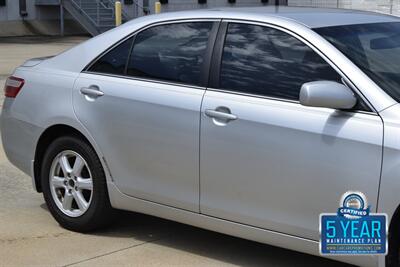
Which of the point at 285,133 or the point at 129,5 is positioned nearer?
the point at 285,133

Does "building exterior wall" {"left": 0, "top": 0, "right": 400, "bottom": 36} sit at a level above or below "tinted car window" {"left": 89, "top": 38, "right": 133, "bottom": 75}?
below

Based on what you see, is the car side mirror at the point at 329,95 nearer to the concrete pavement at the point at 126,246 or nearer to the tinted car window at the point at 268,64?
the tinted car window at the point at 268,64

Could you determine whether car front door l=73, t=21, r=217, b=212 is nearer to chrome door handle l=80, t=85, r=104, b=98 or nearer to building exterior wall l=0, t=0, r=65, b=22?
chrome door handle l=80, t=85, r=104, b=98

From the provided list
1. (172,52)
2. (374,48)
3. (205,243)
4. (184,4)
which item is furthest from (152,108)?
(184,4)

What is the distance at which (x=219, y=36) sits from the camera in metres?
4.21

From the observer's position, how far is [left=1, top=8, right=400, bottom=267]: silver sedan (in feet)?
11.6

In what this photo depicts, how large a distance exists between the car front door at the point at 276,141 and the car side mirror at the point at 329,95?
0.07 m

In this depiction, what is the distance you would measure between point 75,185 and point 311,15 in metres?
2.07

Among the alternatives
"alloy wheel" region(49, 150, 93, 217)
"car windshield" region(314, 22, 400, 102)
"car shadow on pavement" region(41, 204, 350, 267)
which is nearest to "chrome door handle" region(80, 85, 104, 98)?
"alloy wheel" region(49, 150, 93, 217)

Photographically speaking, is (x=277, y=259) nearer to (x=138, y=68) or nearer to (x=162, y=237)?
(x=162, y=237)

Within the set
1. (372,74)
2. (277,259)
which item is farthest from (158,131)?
(372,74)

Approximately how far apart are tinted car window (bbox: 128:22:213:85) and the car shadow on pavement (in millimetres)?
1175

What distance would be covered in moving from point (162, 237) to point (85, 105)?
112cm

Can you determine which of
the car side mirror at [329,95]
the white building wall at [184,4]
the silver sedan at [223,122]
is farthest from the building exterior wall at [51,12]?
the car side mirror at [329,95]
